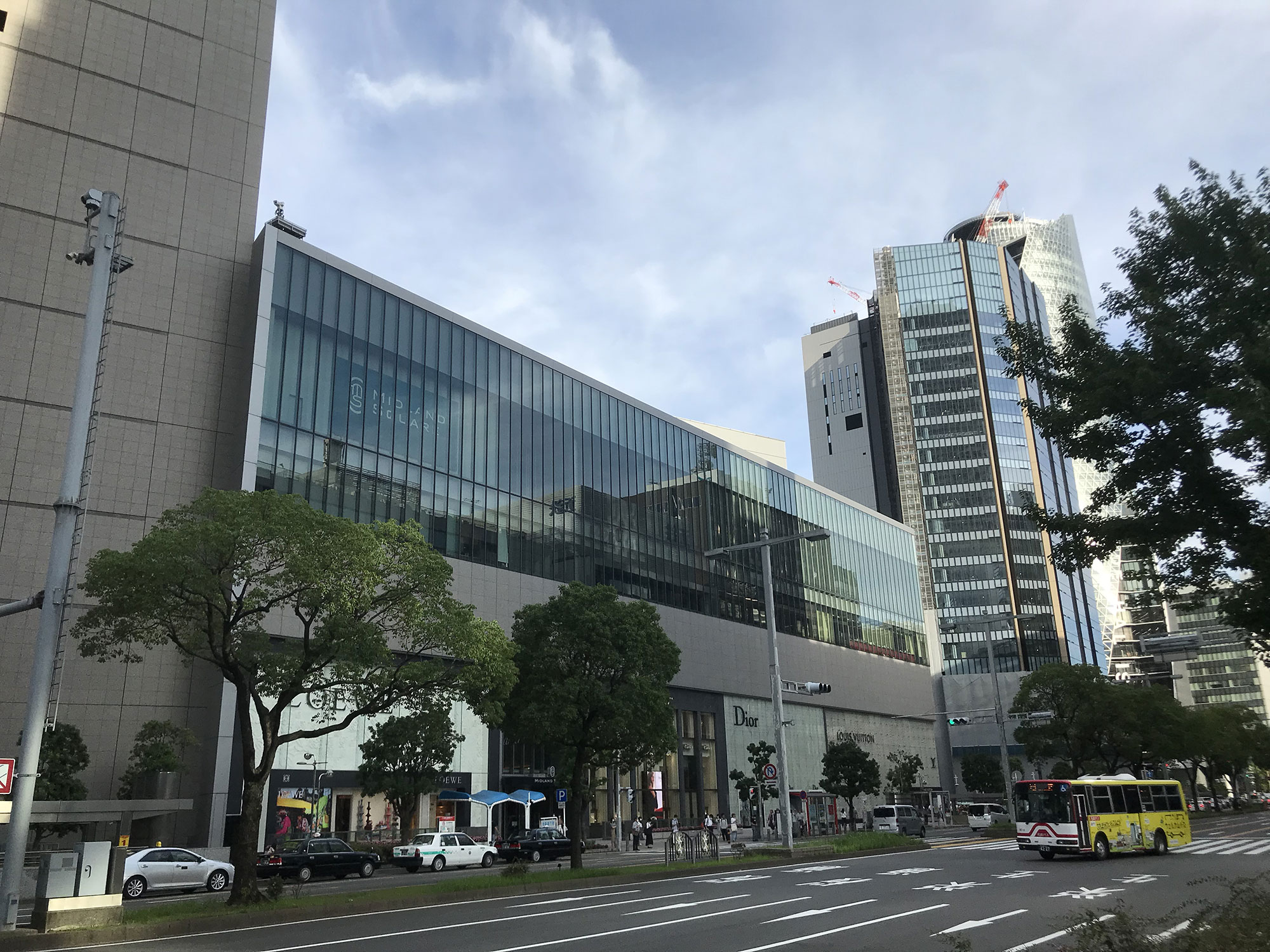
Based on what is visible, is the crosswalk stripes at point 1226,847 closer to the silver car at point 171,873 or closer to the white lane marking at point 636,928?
the white lane marking at point 636,928

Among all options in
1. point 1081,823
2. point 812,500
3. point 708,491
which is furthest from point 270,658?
point 812,500

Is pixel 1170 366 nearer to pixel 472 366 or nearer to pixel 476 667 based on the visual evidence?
pixel 476 667

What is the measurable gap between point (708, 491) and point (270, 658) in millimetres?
51103

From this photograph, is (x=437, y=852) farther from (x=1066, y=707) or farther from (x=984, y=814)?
(x=984, y=814)

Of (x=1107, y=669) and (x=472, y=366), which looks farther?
(x=1107, y=669)

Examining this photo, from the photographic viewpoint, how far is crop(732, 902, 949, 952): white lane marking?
13.2 metres

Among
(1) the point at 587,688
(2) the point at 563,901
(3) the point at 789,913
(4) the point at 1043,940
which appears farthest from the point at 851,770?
(4) the point at 1043,940

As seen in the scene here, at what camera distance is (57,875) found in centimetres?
1661

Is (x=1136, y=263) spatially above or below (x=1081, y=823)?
above

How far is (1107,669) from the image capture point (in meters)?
143

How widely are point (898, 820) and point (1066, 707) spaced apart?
15.0 meters

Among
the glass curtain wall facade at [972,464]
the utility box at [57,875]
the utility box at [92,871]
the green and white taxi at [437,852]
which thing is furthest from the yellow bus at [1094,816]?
the glass curtain wall facade at [972,464]

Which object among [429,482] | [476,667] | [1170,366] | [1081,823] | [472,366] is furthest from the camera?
[472,366]

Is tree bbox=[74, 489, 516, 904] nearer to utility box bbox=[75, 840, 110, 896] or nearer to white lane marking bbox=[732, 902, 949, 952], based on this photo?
utility box bbox=[75, 840, 110, 896]
